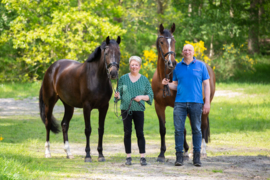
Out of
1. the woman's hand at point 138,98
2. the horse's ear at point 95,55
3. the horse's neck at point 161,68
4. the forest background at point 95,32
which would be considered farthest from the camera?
the forest background at point 95,32

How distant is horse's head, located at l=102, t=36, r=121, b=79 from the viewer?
5.43 m

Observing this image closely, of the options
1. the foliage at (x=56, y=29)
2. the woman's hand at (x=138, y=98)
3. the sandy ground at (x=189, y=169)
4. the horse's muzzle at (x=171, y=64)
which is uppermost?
the foliage at (x=56, y=29)

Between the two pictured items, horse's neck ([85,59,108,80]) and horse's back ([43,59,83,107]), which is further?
horse's back ([43,59,83,107])

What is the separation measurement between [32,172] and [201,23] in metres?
21.6

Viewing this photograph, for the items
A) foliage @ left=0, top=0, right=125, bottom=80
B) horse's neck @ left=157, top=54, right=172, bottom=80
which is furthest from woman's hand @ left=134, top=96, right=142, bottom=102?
foliage @ left=0, top=0, right=125, bottom=80

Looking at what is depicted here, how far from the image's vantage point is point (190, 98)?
5.28 meters

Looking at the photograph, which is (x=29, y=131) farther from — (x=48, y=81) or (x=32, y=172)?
(x=32, y=172)

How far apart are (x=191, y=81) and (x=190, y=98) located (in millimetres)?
264

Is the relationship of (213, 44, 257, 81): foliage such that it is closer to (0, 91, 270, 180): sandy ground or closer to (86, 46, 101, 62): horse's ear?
(0, 91, 270, 180): sandy ground

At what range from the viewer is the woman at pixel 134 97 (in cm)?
532

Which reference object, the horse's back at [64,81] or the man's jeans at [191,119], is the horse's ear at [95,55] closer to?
the horse's back at [64,81]

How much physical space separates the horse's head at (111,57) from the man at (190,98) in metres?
1.01

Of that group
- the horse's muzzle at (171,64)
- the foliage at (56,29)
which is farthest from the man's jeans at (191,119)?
the foliage at (56,29)

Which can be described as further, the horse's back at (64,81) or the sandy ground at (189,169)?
the horse's back at (64,81)
